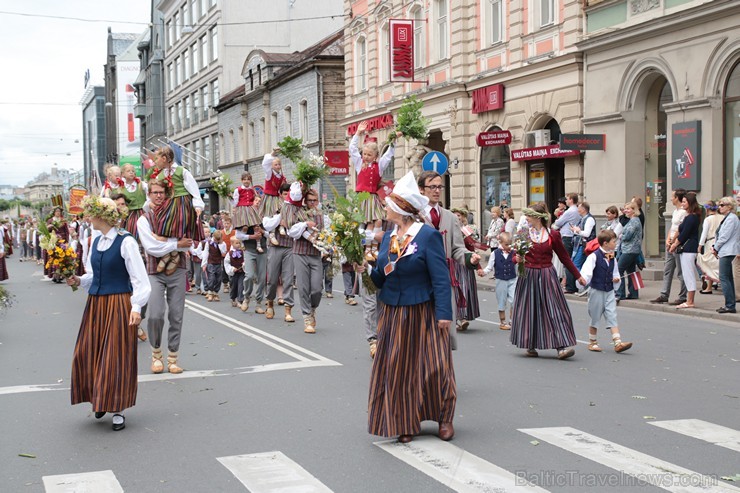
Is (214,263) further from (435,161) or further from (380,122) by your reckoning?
(380,122)

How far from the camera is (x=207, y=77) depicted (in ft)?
204

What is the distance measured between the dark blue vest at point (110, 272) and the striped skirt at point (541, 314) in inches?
189

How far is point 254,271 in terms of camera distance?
16.1m

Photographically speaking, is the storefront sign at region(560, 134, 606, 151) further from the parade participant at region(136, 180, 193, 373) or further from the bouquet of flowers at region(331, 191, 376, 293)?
the bouquet of flowers at region(331, 191, 376, 293)

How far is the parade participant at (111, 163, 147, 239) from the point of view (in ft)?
38.4

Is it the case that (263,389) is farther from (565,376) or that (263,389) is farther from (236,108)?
(236,108)

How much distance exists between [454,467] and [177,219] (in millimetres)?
5013

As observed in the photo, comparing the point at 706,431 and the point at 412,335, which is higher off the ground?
the point at 412,335

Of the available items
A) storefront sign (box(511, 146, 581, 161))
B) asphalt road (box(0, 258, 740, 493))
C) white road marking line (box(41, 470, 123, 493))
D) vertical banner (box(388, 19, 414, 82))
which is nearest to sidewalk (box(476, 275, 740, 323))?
asphalt road (box(0, 258, 740, 493))

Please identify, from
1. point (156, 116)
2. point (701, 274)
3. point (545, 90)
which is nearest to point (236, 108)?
point (156, 116)

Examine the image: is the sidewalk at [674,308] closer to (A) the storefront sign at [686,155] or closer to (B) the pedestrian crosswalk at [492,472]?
(A) the storefront sign at [686,155]

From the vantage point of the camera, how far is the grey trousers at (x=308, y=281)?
13.0 meters

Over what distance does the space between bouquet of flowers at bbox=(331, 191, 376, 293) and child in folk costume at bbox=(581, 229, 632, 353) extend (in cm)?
445

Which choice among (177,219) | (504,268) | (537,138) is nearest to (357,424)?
(177,219)
